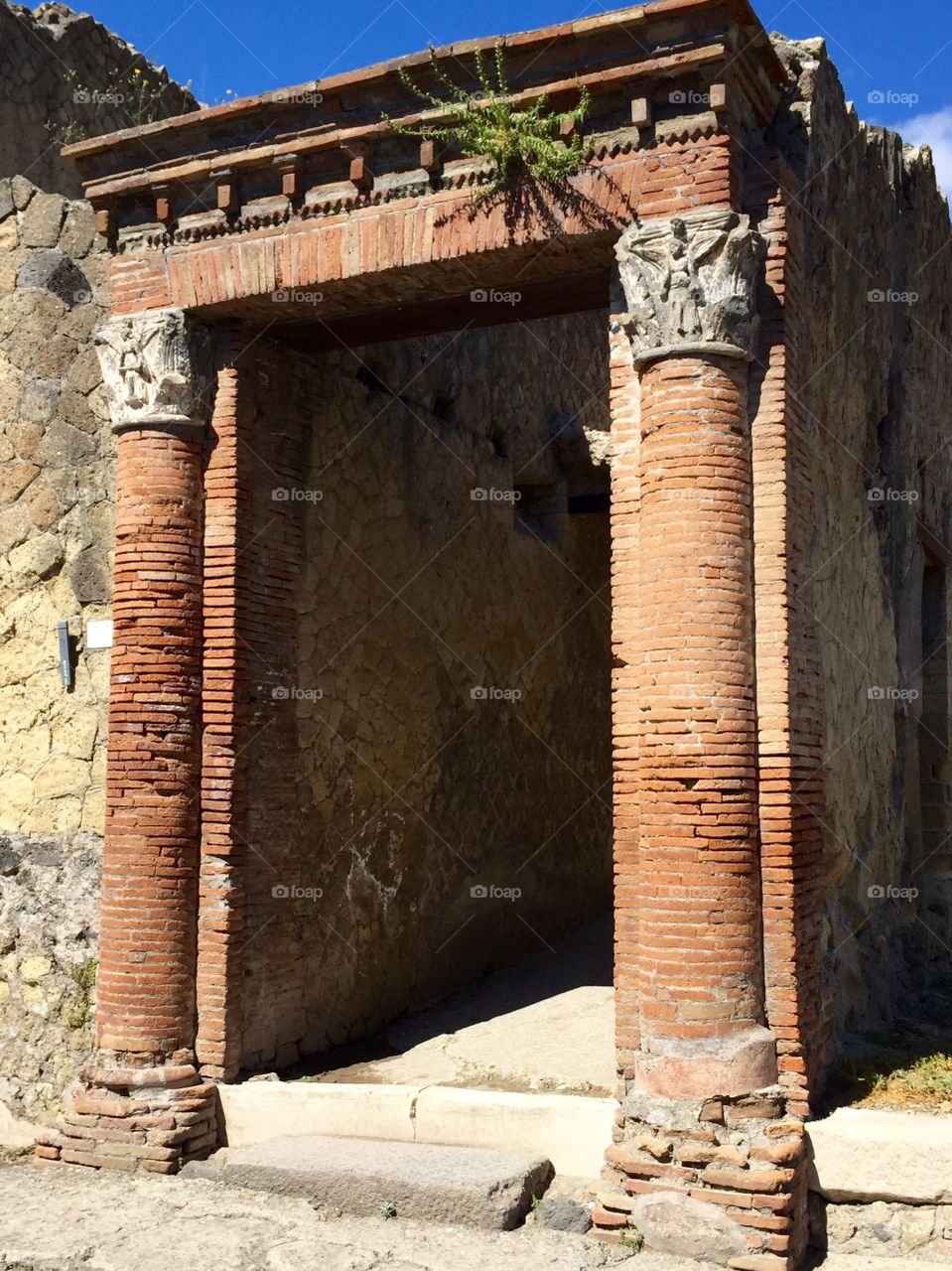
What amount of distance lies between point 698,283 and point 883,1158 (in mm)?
3841

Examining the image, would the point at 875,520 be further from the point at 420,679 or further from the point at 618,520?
the point at 420,679

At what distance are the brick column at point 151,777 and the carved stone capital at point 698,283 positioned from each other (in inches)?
103

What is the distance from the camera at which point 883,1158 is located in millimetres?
5301

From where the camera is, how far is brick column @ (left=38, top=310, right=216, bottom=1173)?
6430 mm

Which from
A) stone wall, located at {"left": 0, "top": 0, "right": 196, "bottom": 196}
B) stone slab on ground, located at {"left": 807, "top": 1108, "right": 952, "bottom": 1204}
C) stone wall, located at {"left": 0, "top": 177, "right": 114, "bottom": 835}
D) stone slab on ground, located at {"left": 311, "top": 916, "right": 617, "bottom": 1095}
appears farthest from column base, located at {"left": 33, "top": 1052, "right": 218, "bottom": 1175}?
stone wall, located at {"left": 0, "top": 0, "right": 196, "bottom": 196}

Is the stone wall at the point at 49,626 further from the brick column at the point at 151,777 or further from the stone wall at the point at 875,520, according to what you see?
the stone wall at the point at 875,520

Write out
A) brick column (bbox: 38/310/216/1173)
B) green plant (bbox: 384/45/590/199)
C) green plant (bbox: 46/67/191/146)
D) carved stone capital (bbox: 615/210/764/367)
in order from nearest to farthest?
carved stone capital (bbox: 615/210/764/367)
green plant (bbox: 384/45/590/199)
brick column (bbox: 38/310/216/1173)
green plant (bbox: 46/67/191/146)

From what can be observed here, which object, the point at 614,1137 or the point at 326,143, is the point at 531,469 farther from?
the point at 614,1137

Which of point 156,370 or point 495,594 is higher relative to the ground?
point 156,370

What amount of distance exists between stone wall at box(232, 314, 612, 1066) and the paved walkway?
3.56 feet

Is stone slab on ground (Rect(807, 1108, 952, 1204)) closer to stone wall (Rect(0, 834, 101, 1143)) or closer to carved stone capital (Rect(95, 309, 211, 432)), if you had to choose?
stone wall (Rect(0, 834, 101, 1143))

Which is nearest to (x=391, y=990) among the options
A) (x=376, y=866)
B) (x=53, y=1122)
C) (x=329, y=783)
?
(x=376, y=866)

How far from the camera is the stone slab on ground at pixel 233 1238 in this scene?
5.22 m

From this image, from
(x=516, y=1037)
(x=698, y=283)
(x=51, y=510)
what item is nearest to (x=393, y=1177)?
(x=516, y=1037)
